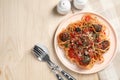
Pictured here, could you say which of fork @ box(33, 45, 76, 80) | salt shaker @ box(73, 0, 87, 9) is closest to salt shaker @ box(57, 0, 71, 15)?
salt shaker @ box(73, 0, 87, 9)

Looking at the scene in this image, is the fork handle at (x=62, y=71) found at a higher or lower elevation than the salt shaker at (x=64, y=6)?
lower

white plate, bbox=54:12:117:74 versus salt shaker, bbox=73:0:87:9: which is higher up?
salt shaker, bbox=73:0:87:9

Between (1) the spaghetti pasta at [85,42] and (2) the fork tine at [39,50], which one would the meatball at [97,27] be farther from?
(2) the fork tine at [39,50]

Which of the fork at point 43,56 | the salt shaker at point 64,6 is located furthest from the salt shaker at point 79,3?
the fork at point 43,56

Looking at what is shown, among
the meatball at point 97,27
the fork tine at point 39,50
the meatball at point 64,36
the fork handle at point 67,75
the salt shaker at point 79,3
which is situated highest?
the salt shaker at point 79,3

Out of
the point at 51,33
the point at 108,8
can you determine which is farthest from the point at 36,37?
the point at 108,8

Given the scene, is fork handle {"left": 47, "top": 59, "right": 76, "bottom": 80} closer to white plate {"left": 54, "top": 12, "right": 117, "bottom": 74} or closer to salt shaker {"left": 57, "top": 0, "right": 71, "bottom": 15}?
white plate {"left": 54, "top": 12, "right": 117, "bottom": 74}
